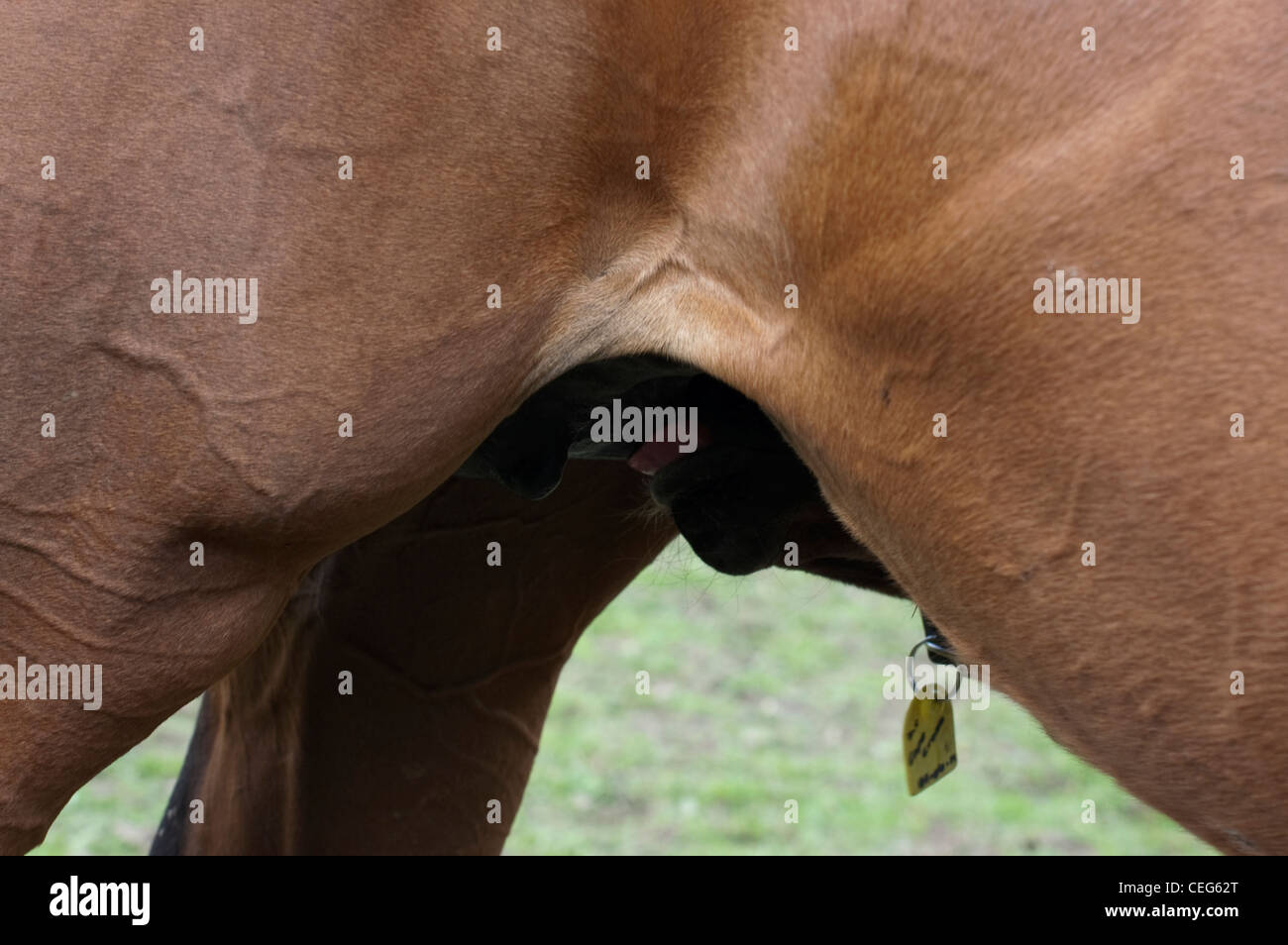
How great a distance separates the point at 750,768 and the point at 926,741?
8.54ft

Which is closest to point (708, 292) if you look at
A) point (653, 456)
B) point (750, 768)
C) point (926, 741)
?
point (653, 456)

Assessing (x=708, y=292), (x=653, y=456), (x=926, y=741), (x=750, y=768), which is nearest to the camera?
(x=708, y=292)

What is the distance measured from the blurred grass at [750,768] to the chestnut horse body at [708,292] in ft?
7.91

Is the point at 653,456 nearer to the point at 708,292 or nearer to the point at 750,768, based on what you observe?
the point at 708,292

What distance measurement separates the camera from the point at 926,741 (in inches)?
77.0

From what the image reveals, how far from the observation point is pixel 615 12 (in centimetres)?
120

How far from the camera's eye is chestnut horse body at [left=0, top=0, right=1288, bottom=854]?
1.10 metres

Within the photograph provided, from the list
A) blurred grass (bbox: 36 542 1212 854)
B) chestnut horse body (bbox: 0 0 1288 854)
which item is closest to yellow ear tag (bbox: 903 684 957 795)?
chestnut horse body (bbox: 0 0 1288 854)

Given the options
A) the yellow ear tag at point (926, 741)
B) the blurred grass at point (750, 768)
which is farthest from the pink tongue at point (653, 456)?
the blurred grass at point (750, 768)

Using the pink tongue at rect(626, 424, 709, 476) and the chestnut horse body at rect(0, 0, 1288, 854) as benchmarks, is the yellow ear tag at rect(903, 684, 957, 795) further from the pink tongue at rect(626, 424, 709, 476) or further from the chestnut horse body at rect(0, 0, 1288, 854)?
the chestnut horse body at rect(0, 0, 1288, 854)

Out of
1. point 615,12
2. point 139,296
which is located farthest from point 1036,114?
point 139,296

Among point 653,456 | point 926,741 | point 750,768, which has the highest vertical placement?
point 653,456

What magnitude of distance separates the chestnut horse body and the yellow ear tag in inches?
27.0
